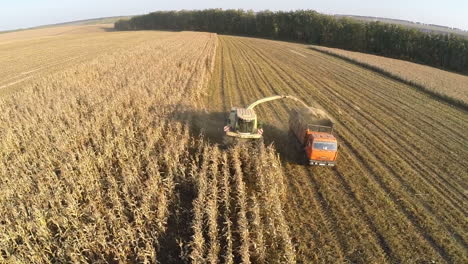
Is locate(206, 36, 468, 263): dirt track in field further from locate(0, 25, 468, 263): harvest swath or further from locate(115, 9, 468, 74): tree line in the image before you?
locate(115, 9, 468, 74): tree line

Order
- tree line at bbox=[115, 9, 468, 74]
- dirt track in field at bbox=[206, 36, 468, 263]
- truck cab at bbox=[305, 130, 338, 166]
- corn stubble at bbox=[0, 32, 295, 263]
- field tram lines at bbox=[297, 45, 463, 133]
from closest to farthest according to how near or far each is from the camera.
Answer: corn stubble at bbox=[0, 32, 295, 263], dirt track in field at bbox=[206, 36, 468, 263], truck cab at bbox=[305, 130, 338, 166], field tram lines at bbox=[297, 45, 463, 133], tree line at bbox=[115, 9, 468, 74]

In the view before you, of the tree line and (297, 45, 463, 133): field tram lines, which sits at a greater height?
the tree line

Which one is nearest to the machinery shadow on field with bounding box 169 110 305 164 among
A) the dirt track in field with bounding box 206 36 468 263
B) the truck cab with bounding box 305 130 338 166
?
the dirt track in field with bounding box 206 36 468 263

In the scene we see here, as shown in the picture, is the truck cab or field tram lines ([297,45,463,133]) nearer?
the truck cab

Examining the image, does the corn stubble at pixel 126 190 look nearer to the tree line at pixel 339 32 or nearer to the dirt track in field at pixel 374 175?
the dirt track in field at pixel 374 175

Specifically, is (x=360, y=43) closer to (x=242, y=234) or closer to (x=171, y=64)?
Answer: (x=171, y=64)

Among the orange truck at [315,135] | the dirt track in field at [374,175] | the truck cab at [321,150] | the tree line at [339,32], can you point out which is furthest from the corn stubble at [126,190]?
the tree line at [339,32]

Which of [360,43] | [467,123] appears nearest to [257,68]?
[467,123]
